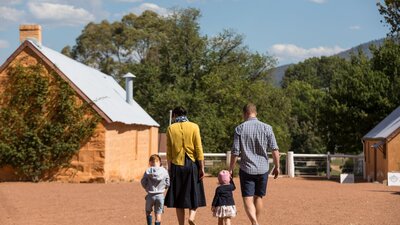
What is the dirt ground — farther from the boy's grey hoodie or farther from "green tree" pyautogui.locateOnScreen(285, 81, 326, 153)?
"green tree" pyautogui.locateOnScreen(285, 81, 326, 153)

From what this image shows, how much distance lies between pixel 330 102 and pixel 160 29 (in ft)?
72.7

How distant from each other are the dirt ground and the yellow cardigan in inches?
92.9

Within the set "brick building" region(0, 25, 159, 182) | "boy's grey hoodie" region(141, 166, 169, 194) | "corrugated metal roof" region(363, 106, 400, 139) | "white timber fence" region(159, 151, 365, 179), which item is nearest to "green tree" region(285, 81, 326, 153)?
"white timber fence" region(159, 151, 365, 179)

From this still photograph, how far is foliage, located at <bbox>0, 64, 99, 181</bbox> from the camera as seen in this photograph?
24.5 metres

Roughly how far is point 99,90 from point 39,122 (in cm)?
383

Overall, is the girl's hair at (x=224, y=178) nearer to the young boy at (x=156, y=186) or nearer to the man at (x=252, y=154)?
the man at (x=252, y=154)

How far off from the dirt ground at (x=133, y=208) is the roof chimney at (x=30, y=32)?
7.28m

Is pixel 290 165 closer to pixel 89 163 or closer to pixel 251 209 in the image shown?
pixel 89 163

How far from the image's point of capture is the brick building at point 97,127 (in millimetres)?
24562

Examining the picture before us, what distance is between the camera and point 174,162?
1020cm

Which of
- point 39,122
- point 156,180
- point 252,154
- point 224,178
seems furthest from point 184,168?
point 39,122

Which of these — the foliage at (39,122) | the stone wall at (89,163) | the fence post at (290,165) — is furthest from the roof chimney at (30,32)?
the fence post at (290,165)

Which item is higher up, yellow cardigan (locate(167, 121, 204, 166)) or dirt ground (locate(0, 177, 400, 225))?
yellow cardigan (locate(167, 121, 204, 166))

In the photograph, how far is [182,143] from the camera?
10.2 m
